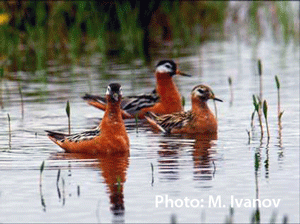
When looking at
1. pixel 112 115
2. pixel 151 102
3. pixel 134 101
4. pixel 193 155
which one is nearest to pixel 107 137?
pixel 112 115

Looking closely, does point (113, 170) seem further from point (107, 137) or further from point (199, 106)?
point (199, 106)

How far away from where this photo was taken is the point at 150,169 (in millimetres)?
10266

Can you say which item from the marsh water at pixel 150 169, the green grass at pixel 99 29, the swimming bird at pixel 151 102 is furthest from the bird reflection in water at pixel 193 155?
the green grass at pixel 99 29

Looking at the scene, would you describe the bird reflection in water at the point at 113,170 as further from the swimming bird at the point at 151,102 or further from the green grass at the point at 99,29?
the green grass at the point at 99,29

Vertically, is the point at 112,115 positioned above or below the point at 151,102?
below

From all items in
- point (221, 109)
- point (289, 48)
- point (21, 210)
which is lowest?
point (21, 210)

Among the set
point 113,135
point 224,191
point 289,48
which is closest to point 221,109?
point 113,135

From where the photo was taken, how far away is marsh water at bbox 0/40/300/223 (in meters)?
8.42

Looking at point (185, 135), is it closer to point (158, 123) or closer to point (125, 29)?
point (158, 123)

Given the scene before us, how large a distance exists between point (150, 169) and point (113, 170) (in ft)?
1.19

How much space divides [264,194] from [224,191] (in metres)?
0.37

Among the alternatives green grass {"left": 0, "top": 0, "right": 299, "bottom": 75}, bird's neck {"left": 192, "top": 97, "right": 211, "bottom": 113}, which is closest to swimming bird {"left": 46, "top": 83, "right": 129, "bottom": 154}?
bird's neck {"left": 192, "top": 97, "right": 211, "bottom": 113}

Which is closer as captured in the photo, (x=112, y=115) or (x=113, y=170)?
(x=113, y=170)

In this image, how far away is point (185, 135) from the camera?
43.5ft
